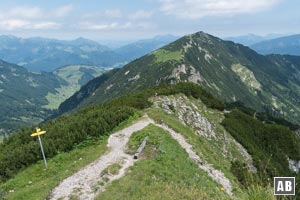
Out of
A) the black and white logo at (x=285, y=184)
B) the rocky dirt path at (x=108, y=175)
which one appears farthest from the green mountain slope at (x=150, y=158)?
the black and white logo at (x=285, y=184)

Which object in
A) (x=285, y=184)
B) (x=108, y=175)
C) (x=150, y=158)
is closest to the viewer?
(x=285, y=184)

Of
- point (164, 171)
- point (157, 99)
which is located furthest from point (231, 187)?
point (157, 99)

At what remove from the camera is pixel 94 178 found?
2875 cm

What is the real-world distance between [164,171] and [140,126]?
14.7m

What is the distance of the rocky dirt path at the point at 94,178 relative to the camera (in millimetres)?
26000

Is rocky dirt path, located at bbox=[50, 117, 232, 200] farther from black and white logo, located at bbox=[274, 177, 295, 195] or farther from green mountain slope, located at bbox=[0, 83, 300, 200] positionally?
black and white logo, located at bbox=[274, 177, 295, 195]

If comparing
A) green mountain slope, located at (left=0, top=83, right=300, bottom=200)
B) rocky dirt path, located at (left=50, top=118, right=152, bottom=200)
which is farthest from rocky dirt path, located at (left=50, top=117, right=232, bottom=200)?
green mountain slope, located at (left=0, top=83, right=300, bottom=200)

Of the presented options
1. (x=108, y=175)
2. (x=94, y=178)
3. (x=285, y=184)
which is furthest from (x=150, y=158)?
(x=285, y=184)

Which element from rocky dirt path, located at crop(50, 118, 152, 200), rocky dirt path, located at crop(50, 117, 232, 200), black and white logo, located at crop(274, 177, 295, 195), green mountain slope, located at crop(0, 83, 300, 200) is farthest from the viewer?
rocky dirt path, located at crop(50, 117, 232, 200)

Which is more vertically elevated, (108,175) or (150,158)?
(108,175)

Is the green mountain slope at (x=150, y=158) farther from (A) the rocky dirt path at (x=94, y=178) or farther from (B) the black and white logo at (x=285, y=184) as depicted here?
(B) the black and white logo at (x=285, y=184)

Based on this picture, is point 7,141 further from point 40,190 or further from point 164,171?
point 164,171

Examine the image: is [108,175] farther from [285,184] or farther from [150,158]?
[285,184]

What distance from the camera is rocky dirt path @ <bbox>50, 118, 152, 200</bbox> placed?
2600 cm
